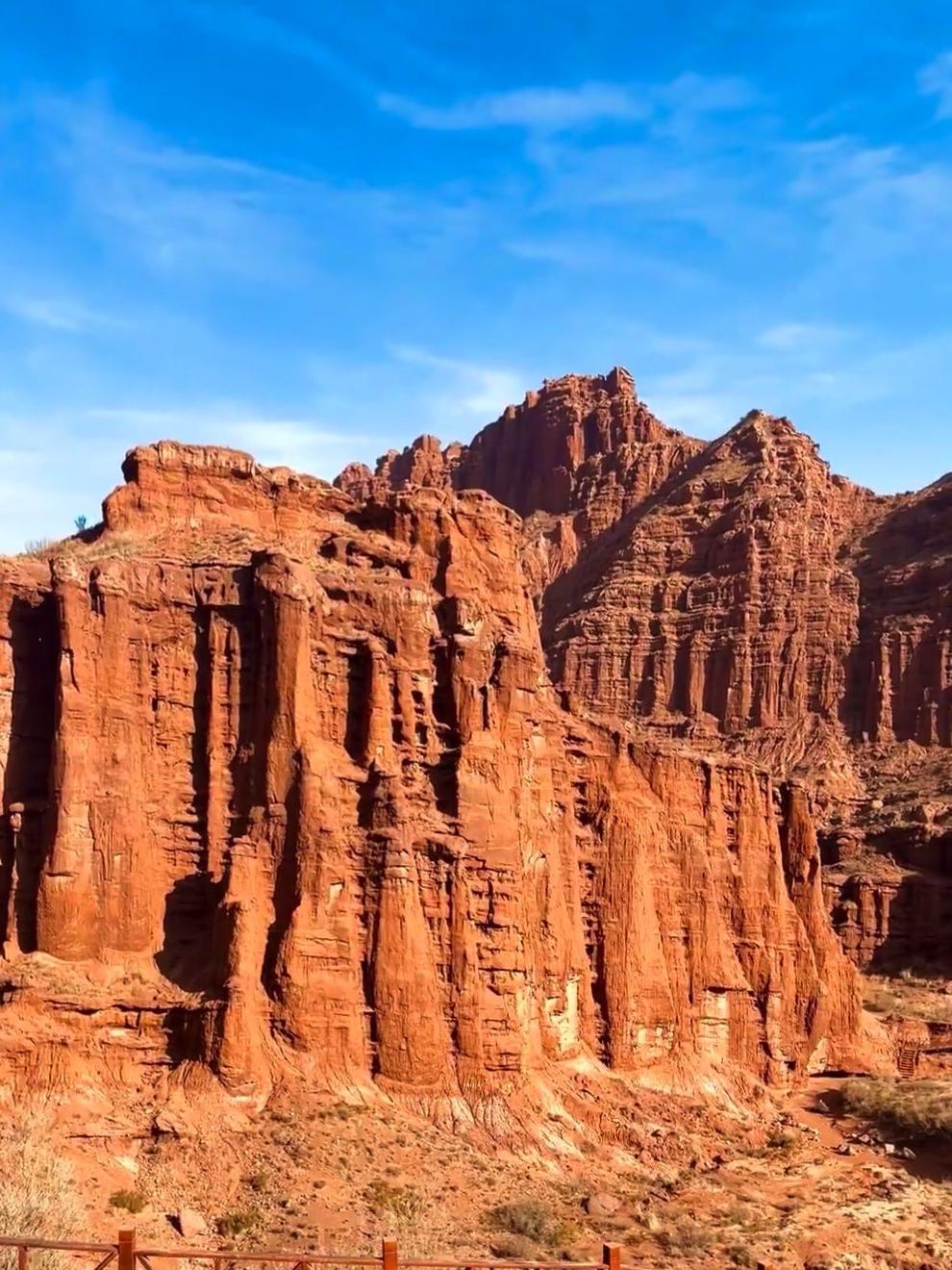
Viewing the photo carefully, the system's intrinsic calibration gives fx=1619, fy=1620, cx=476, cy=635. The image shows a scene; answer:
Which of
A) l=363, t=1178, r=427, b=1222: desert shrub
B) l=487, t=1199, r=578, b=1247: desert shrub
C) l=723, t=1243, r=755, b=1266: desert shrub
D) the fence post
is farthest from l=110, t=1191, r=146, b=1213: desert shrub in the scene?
l=723, t=1243, r=755, b=1266: desert shrub

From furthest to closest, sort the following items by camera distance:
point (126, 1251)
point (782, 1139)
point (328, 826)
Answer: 1. point (782, 1139)
2. point (328, 826)
3. point (126, 1251)

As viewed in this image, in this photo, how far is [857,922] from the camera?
81812 millimetres

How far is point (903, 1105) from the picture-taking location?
55125 millimetres

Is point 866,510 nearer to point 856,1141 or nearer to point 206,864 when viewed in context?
point 856,1141

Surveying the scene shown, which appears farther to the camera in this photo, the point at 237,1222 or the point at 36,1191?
the point at 237,1222

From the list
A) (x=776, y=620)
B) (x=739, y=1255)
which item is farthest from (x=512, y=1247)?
(x=776, y=620)

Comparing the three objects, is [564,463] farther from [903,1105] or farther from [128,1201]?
[128,1201]

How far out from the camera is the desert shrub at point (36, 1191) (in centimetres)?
2677

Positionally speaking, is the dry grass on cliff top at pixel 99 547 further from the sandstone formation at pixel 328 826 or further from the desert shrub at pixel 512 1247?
the desert shrub at pixel 512 1247

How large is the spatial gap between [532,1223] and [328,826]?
35.2 ft

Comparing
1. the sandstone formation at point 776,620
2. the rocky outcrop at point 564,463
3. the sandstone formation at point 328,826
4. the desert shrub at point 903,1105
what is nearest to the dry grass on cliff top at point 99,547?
the sandstone formation at point 328,826

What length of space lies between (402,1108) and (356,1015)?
2.53 meters

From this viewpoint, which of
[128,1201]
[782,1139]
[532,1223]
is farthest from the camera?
[782,1139]

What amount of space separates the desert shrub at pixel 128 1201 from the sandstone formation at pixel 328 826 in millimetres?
2724
